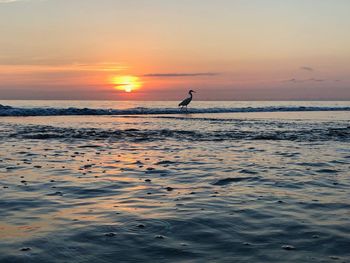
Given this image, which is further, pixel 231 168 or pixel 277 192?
pixel 231 168

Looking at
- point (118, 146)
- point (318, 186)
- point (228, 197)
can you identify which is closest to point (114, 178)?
point (228, 197)

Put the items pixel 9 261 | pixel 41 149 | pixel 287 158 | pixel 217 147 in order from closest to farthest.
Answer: pixel 9 261
pixel 287 158
pixel 41 149
pixel 217 147

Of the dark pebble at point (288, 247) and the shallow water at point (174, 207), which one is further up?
the shallow water at point (174, 207)

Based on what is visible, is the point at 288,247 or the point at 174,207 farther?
the point at 174,207

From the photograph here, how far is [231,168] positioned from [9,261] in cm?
740

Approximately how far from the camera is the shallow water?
4906mm

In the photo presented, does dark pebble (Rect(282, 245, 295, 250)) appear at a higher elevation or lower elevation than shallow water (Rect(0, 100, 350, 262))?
lower

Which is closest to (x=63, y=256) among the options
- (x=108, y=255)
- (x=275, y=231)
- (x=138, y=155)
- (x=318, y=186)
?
(x=108, y=255)

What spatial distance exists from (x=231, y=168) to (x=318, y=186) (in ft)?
9.23

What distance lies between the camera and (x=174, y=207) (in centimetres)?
693

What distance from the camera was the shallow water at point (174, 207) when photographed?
4.91 m

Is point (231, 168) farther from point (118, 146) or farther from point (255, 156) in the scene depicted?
point (118, 146)

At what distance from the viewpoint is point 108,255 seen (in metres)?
4.72

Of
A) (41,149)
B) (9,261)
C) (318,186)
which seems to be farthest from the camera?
(41,149)
